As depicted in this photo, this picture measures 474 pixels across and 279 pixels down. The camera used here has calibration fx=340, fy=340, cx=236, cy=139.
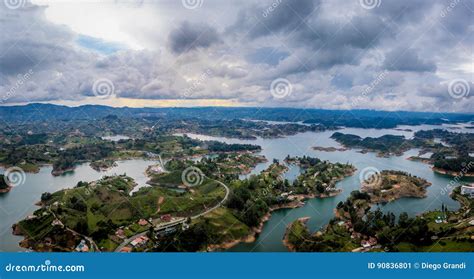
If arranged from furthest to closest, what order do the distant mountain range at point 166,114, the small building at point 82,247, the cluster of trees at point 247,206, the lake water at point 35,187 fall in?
the distant mountain range at point 166,114, the cluster of trees at point 247,206, the lake water at point 35,187, the small building at point 82,247

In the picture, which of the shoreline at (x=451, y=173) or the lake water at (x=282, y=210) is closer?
the lake water at (x=282, y=210)

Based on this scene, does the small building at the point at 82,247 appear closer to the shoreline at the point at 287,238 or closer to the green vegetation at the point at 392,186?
the shoreline at the point at 287,238

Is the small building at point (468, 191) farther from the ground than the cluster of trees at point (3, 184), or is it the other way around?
the cluster of trees at point (3, 184)

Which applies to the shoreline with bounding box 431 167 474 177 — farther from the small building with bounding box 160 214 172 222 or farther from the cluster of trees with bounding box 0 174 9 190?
the cluster of trees with bounding box 0 174 9 190

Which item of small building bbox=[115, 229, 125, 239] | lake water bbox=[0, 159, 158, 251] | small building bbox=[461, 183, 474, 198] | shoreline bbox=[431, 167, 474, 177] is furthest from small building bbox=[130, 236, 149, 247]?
shoreline bbox=[431, 167, 474, 177]

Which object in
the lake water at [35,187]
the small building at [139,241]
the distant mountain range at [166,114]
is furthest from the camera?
the distant mountain range at [166,114]

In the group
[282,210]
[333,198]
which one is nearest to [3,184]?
[282,210]

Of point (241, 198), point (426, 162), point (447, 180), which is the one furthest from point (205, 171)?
point (426, 162)

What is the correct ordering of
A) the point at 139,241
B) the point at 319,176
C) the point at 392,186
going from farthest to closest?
the point at 319,176
the point at 392,186
the point at 139,241

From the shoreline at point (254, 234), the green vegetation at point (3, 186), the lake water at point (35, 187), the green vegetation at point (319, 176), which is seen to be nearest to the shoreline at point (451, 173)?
the green vegetation at point (319, 176)

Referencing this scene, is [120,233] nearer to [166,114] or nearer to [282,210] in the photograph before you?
[282,210]

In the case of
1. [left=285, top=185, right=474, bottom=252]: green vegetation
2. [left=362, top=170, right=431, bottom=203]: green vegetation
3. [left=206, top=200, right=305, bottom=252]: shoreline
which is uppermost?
[left=362, top=170, right=431, bottom=203]: green vegetation

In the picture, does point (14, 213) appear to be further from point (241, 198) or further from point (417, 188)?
point (417, 188)
